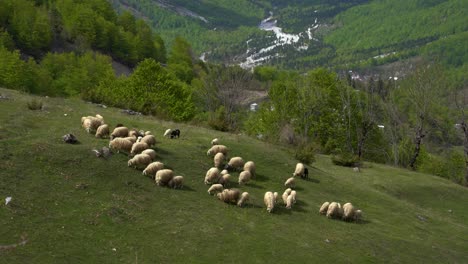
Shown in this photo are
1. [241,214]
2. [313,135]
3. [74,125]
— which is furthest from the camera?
[313,135]

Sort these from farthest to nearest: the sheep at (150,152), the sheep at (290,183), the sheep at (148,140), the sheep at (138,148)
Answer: the sheep at (290,183) → the sheep at (148,140) → the sheep at (138,148) → the sheep at (150,152)

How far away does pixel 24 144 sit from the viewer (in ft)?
87.7

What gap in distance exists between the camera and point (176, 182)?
27781mm

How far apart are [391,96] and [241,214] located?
62163 millimetres

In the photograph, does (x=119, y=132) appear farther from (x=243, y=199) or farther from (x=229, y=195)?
(x=243, y=199)

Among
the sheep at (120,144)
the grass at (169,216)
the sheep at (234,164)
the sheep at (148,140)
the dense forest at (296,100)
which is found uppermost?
the dense forest at (296,100)

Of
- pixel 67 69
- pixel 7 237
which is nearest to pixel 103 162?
pixel 7 237

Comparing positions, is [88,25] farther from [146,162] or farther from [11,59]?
[146,162]

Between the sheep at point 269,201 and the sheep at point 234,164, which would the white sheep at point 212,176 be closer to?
the sheep at point 234,164

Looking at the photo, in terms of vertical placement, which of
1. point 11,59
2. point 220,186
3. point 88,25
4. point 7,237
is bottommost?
point 7,237

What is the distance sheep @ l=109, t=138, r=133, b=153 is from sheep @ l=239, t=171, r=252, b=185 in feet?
25.5

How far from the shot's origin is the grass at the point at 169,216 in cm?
2022

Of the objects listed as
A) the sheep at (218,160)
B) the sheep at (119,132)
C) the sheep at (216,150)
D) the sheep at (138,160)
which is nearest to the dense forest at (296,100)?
the sheep at (216,150)

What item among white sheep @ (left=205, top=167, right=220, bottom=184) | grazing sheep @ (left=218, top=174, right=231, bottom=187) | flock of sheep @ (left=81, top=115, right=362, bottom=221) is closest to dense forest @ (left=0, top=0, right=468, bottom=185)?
flock of sheep @ (left=81, top=115, right=362, bottom=221)
